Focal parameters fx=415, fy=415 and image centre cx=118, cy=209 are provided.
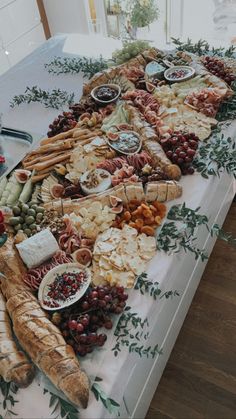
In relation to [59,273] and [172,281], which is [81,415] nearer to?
[59,273]

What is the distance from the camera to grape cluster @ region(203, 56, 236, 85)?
2.16m

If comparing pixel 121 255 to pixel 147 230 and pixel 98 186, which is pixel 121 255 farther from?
pixel 98 186

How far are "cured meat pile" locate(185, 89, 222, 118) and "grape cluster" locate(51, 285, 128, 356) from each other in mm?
1025

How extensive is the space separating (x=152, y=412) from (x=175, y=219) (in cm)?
79

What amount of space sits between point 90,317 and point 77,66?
5.81ft

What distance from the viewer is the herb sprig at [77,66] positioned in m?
A: 2.48

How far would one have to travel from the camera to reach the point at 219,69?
220 centimetres

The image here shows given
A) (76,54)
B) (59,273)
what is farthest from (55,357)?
(76,54)

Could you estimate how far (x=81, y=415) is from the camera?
3.60 feet

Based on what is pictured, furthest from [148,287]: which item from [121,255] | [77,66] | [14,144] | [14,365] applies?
[77,66]

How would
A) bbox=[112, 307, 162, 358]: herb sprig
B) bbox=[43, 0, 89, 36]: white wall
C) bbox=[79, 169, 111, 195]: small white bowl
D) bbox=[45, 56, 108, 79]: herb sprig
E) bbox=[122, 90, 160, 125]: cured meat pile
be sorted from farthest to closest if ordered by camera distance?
bbox=[43, 0, 89, 36]: white wall
bbox=[45, 56, 108, 79]: herb sprig
bbox=[122, 90, 160, 125]: cured meat pile
bbox=[79, 169, 111, 195]: small white bowl
bbox=[112, 307, 162, 358]: herb sprig

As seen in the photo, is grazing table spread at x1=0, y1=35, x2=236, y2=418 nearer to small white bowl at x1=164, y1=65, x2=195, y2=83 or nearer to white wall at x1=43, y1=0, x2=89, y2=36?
small white bowl at x1=164, y1=65, x2=195, y2=83

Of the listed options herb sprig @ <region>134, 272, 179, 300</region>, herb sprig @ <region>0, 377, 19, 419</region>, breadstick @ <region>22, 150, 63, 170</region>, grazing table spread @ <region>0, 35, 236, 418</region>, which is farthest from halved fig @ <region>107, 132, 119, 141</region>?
herb sprig @ <region>0, 377, 19, 419</region>

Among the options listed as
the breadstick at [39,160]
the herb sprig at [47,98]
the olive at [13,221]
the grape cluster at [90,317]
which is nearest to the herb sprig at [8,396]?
the grape cluster at [90,317]
